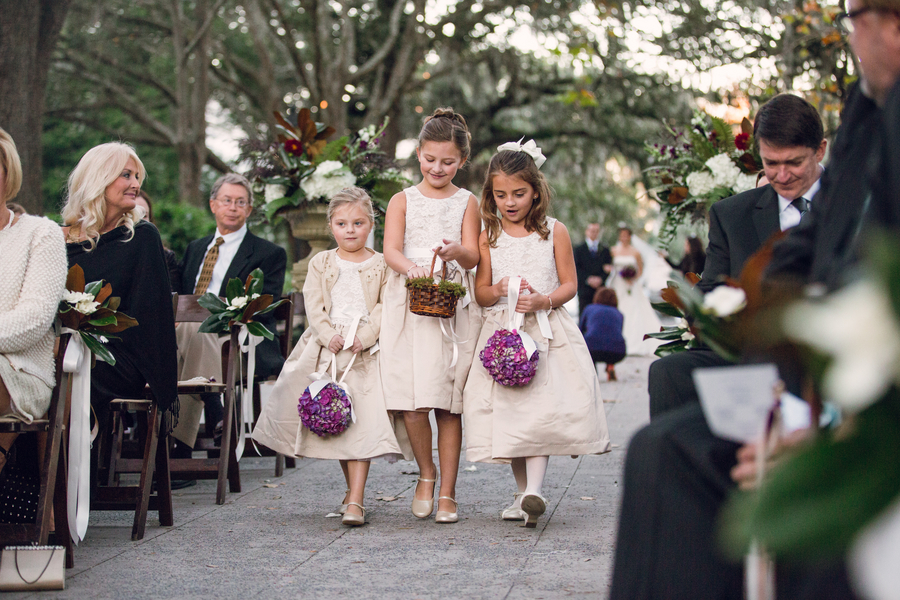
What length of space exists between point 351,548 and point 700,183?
3.89 m

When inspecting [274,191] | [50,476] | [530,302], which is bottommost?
[50,476]

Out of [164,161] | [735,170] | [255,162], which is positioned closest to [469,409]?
[735,170]

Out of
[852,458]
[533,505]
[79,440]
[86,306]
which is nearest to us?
[852,458]

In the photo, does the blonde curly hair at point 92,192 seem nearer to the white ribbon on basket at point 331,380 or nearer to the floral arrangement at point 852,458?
the white ribbon on basket at point 331,380

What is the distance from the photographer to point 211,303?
5.77m

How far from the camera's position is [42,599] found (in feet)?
11.6

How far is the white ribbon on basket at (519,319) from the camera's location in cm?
492

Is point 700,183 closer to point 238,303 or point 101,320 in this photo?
point 238,303

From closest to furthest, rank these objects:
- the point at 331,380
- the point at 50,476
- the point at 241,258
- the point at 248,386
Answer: the point at 50,476
the point at 331,380
the point at 248,386
the point at 241,258

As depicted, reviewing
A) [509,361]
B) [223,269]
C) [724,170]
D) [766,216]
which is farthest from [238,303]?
[724,170]

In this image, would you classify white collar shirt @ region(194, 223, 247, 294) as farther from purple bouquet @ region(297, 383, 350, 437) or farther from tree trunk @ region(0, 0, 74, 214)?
tree trunk @ region(0, 0, 74, 214)

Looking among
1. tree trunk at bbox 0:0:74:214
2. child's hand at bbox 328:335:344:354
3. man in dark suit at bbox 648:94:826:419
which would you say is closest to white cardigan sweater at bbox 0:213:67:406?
child's hand at bbox 328:335:344:354

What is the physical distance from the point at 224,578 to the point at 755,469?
2.63 meters

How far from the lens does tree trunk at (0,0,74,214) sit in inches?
379
